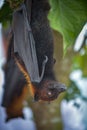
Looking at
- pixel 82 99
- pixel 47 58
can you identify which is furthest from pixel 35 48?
pixel 82 99

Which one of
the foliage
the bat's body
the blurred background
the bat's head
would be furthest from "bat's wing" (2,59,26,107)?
the bat's head

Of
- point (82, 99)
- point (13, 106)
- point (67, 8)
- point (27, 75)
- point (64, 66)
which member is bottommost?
point (82, 99)

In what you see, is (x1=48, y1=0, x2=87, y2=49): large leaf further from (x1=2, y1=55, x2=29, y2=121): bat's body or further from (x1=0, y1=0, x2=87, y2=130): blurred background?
(x1=2, y1=55, x2=29, y2=121): bat's body

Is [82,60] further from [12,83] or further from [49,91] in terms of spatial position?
[49,91]

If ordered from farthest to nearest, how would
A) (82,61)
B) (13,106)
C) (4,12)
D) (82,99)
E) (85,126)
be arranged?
1. (85,126)
2. (82,99)
3. (82,61)
4. (13,106)
5. (4,12)

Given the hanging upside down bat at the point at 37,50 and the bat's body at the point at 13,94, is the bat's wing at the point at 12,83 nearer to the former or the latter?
the bat's body at the point at 13,94

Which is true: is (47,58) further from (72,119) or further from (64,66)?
(72,119)
